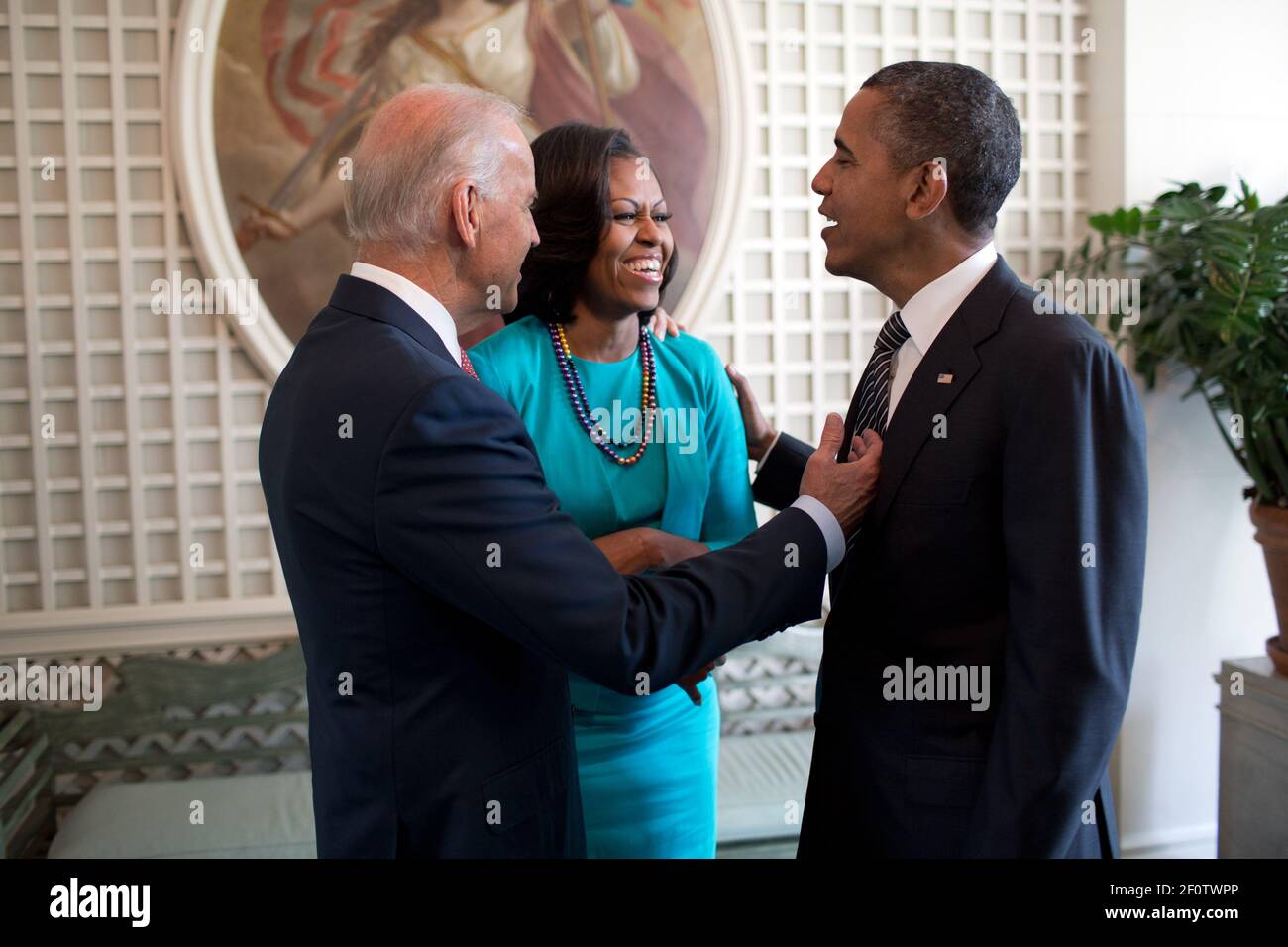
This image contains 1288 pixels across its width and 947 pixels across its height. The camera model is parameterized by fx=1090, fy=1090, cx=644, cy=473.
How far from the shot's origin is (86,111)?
9.97 ft

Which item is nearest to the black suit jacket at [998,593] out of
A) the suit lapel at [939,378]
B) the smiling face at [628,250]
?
the suit lapel at [939,378]

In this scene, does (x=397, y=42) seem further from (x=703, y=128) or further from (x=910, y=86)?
(x=910, y=86)

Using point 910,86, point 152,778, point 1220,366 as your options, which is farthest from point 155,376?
point 1220,366

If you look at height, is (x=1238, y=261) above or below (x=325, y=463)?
above

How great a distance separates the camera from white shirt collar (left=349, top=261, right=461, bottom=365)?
138 cm

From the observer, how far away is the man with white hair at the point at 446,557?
1.26m

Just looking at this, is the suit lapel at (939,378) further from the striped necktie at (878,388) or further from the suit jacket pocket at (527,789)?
the suit jacket pocket at (527,789)

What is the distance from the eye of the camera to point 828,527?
4.75 feet

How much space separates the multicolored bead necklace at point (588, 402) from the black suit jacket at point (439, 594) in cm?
42

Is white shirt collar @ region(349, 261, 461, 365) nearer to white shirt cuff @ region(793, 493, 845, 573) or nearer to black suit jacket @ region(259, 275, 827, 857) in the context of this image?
black suit jacket @ region(259, 275, 827, 857)

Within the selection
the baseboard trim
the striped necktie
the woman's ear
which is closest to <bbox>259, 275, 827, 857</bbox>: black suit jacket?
the woman's ear

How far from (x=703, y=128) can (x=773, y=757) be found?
76.9 inches

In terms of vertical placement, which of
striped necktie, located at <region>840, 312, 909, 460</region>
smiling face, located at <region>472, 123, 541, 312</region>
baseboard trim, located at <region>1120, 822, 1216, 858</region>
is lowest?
baseboard trim, located at <region>1120, 822, 1216, 858</region>

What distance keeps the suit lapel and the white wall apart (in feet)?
8.06
